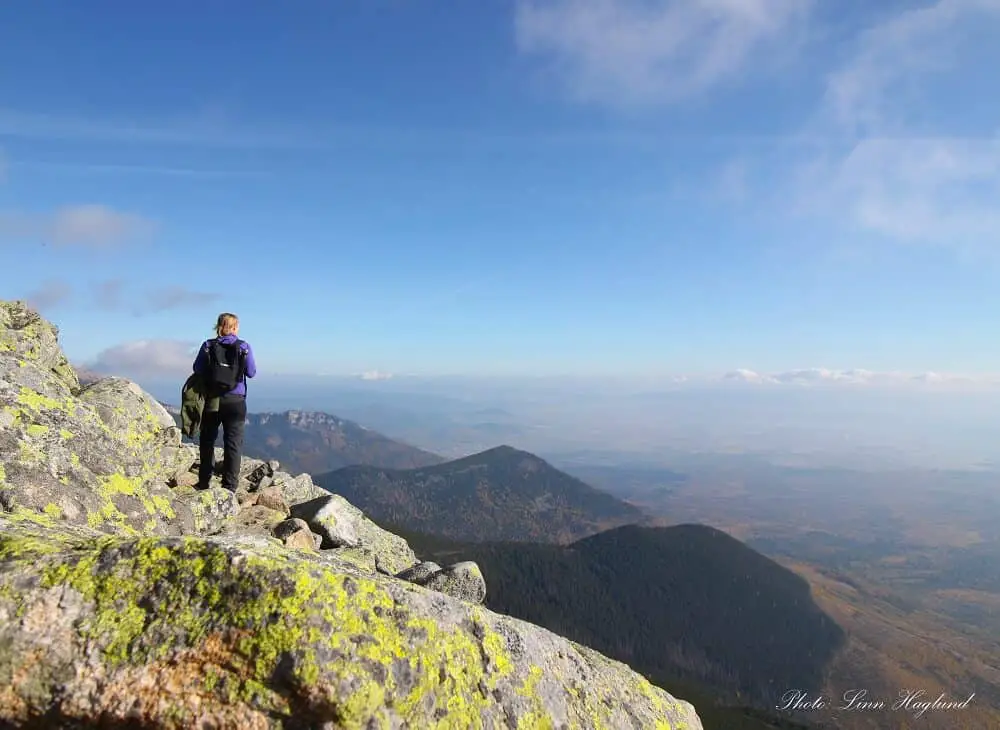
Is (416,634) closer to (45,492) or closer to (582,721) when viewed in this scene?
(582,721)

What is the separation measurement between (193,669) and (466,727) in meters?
3.72

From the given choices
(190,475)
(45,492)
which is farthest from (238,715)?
(190,475)

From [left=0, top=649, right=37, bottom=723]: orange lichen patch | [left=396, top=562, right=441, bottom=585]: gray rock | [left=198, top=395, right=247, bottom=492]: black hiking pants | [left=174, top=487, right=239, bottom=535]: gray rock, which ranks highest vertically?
[left=198, top=395, right=247, bottom=492]: black hiking pants

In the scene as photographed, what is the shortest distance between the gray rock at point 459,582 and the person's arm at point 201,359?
9.71 m

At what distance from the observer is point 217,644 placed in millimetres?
7086

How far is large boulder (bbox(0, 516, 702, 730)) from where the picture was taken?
662 cm

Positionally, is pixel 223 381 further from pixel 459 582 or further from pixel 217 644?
pixel 217 644

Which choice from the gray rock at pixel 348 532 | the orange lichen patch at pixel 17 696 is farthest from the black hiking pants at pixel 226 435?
the orange lichen patch at pixel 17 696

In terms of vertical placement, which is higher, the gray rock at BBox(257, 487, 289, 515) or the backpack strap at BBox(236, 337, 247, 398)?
the backpack strap at BBox(236, 337, 247, 398)

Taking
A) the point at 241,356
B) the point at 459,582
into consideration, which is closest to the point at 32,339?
the point at 241,356

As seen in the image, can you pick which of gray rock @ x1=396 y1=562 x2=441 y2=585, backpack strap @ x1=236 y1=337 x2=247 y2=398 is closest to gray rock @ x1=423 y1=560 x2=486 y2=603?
gray rock @ x1=396 y1=562 x2=441 y2=585

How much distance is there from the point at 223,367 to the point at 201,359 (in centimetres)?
79

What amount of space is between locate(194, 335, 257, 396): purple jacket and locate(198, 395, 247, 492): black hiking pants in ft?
0.84

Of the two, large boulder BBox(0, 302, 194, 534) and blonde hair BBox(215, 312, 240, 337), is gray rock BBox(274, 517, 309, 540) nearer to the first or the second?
large boulder BBox(0, 302, 194, 534)
